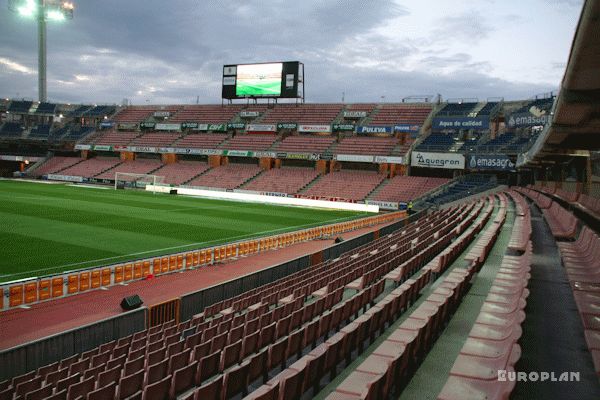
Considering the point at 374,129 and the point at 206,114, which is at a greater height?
the point at 206,114

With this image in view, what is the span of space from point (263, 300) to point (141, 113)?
239ft

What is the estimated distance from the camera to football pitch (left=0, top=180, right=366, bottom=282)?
19.6 m

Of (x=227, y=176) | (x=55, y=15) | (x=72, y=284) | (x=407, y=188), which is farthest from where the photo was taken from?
(x=55, y=15)

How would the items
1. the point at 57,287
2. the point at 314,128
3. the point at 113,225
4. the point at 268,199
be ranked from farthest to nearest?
the point at 314,128
the point at 268,199
the point at 113,225
the point at 57,287

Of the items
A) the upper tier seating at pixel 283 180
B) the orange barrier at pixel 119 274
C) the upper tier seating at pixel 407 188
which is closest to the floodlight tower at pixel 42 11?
the upper tier seating at pixel 283 180

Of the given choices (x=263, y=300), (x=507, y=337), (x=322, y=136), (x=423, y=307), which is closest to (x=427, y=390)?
(x=507, y=337)

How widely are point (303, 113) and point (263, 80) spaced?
730cm

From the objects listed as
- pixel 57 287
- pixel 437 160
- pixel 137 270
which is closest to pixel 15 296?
pixel 57 287

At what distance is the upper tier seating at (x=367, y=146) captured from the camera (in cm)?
5466

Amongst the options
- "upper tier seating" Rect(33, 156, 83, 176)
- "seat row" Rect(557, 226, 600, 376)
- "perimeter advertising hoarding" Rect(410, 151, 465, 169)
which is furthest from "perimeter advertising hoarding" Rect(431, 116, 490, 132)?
"upper tier seating" Rect(33, 156, 83, 176)

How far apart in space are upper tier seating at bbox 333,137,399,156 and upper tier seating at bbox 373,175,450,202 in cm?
430

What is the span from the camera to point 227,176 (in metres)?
59.8

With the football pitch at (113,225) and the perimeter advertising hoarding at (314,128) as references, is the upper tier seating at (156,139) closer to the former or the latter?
the perimeter advertising hoarding at (314,128)

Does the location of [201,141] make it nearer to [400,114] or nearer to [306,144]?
[306,144]
